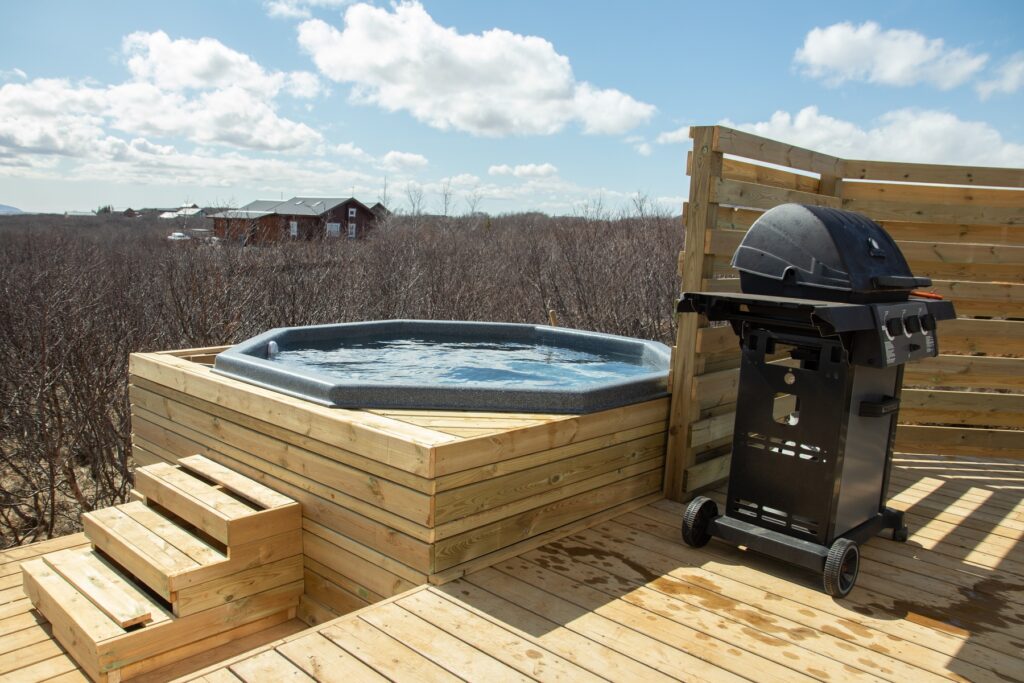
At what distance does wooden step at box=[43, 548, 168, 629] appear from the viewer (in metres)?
2.45

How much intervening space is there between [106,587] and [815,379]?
2756 mm

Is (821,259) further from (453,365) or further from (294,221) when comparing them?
(294,221)

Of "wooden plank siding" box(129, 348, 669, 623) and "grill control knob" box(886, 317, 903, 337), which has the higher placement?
"grill control knob" box(886, 317, 903, 337)

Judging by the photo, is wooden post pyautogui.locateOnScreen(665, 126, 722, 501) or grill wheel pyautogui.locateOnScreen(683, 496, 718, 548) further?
wooden post pyautogui.locateOnScreen(665, 126, 722, 501)

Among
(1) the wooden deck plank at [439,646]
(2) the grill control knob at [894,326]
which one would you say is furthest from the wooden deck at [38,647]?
(2) the grill control knob at [894,326]

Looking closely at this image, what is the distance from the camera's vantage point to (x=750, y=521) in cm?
266

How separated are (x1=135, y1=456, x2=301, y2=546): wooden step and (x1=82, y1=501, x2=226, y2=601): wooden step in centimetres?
7

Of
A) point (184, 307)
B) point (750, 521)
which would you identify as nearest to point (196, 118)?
point (184, 307)

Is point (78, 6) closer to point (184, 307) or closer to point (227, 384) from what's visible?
point (184, 307)

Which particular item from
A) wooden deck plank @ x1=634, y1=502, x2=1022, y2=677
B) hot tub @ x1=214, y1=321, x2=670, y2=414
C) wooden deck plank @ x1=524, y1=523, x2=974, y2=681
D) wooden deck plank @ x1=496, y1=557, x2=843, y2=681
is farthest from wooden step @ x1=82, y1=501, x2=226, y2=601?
wooden deck plank @ x1=634, y1=502, x2=1022, y2=677

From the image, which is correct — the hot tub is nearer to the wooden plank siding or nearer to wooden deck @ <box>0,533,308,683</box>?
the wooden plank siding

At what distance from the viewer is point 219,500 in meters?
2.86

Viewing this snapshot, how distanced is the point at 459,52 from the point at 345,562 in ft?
30.1

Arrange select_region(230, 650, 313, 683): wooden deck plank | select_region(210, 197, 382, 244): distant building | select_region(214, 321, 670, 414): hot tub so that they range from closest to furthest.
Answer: select_region(230, 650, 313, 683): wooden deck plank
select_region(214, 321, 670, 414): hot tub
select_region(210, 197, 382, 244): distant building
